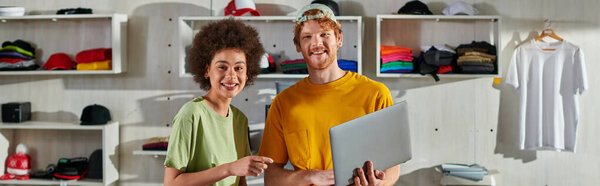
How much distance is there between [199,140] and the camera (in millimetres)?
1343

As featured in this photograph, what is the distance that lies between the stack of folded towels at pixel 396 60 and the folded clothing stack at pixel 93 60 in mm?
1928

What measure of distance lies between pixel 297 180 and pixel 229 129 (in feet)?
0.87

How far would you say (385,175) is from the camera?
1.29 metres

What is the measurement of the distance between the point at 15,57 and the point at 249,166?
2749 mm

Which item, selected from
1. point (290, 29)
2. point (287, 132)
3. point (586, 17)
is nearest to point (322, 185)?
point (287, 132)

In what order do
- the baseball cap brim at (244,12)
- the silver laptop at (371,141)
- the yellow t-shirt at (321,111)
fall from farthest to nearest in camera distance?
the baseball cap brim at (244,12), the yellow t-shirt at (321,111), the silver laptop at (371,141)

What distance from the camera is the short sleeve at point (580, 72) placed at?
2998 mm

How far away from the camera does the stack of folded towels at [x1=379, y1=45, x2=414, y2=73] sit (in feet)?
9.83

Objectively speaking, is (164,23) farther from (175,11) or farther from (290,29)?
(290,29)

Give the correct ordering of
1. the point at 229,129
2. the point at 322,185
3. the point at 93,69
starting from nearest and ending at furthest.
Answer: the point at 322,185 < the point at 229,129 < the point at 93,69

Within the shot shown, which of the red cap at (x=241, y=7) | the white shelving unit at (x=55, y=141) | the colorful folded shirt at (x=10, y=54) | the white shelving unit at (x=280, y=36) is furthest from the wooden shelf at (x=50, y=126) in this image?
the red cap at (x=241, y=7)

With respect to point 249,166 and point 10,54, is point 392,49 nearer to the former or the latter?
point 249,166

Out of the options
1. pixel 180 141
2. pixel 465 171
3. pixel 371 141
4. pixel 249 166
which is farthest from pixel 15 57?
pixel 465 171

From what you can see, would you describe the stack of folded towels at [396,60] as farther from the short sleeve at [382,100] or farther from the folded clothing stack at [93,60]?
the folded clothing stack at [93,60]
